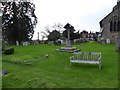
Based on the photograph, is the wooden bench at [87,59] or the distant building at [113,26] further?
the distant building at [113,26]

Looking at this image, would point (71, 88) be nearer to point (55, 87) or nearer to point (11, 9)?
point (55, 87)

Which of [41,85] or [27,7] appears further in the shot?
[27,7]

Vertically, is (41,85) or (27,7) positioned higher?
(27,7)

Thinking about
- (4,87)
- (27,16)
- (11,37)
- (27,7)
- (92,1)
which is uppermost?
(27,7)

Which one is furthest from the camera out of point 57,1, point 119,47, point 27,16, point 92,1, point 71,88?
point 27,16

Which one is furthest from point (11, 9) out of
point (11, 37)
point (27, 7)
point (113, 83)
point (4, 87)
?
point (113, 83)

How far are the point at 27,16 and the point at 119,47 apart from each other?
3063cm

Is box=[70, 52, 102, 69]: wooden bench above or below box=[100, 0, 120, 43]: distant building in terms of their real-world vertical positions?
below

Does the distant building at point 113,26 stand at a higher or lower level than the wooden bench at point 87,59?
higher

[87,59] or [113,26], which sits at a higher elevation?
[113,26]

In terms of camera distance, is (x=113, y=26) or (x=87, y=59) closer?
(x=87, y=59)

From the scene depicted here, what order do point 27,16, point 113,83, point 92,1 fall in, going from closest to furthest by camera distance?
point 113,83 < point 92,1 < point 27,16

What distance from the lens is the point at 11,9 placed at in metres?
32.7

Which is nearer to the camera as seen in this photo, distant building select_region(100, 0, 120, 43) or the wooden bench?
the wooden bench
